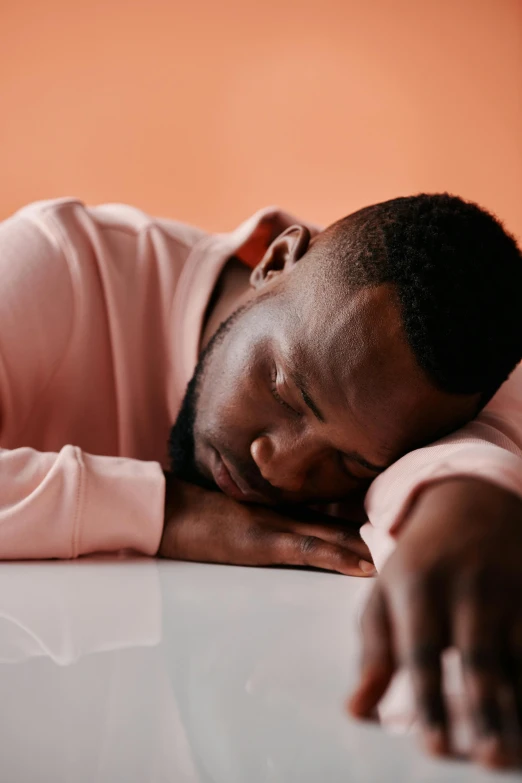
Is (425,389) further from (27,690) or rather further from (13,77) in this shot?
(13,77)

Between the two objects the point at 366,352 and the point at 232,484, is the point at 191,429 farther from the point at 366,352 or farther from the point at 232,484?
the point at 366,352

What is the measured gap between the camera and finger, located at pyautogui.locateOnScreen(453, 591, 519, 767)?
1.04ft

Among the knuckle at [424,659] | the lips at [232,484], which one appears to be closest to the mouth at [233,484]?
the lips at [232,484]

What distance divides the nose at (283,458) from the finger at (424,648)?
0.41 metres

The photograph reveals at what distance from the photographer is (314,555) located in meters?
0.79

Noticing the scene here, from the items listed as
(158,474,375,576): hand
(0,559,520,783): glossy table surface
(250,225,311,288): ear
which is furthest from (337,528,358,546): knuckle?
(250,225,311,288): ear

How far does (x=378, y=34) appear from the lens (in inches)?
120

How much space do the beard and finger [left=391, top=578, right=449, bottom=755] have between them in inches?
23.4

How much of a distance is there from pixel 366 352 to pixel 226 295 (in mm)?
416

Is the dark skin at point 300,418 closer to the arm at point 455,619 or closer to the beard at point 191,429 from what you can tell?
the beard at point 191,429

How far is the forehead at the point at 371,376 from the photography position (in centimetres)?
73

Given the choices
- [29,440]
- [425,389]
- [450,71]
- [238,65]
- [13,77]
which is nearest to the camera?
[425,389]

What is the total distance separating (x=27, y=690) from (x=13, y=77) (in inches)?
105

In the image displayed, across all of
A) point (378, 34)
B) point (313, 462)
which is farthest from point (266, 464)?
point (378, 34)
